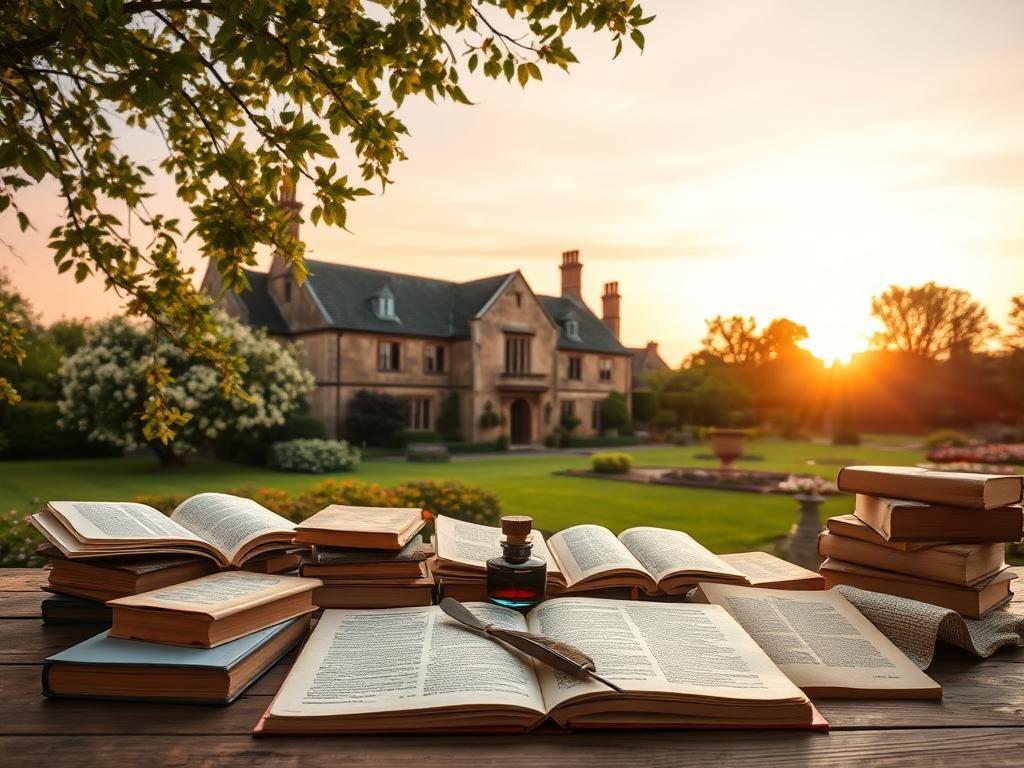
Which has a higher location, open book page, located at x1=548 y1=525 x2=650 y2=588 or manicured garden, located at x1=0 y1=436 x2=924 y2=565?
open book page, located at x1=548 y1=525 x2=650 y2=588

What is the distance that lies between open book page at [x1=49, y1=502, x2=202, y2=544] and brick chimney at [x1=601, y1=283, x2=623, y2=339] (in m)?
48.7

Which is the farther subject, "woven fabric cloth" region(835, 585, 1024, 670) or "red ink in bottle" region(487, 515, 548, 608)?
"red ink in bottle" region(487, 515, 548, 608)

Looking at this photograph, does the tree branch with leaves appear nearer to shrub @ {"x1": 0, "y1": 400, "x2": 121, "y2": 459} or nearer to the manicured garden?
the manicured garden

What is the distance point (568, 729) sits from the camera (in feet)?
5.49

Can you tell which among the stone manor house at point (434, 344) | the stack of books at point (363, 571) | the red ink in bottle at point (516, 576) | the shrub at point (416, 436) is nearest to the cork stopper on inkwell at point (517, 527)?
the red ink in bottle at point (516, 576)

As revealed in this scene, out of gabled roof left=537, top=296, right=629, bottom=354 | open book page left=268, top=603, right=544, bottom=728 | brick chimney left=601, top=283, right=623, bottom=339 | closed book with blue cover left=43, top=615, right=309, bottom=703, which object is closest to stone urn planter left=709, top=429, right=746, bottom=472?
gabled roof left=537, top=296, right=629, bottom=354

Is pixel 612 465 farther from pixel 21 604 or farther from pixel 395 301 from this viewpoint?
pixel 21 604

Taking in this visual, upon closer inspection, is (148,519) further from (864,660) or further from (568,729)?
(864,660)

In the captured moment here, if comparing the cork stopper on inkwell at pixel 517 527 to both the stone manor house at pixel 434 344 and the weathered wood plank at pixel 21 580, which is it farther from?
the stone manor house at pixel 434 344

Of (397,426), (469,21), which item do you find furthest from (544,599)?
(397,426)

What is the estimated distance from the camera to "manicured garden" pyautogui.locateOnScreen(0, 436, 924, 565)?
40.5ft

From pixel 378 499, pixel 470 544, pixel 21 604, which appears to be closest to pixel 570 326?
pixel 378 499

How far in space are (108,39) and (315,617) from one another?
2.47 meters

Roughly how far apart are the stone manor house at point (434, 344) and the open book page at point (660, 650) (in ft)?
96.5
